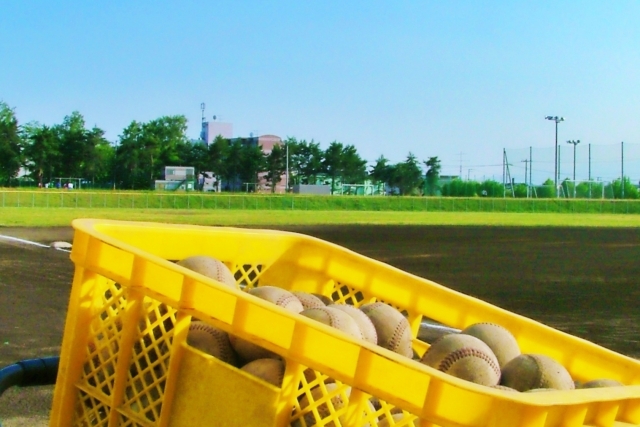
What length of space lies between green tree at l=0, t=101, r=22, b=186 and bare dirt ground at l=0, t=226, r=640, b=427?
75.1 meters

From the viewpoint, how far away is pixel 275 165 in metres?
116

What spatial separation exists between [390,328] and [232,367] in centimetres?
91

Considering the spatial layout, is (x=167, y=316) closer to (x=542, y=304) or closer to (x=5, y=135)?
(x=542, y=304)

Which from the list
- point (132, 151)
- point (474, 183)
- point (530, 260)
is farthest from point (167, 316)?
point (132, 151)

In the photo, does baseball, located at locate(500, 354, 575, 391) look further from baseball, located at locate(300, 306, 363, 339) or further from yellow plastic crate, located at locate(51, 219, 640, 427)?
baseball, located at locate(300, 306, 363, 339)

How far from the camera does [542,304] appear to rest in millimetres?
11625

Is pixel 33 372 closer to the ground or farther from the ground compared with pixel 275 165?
closer to the ground

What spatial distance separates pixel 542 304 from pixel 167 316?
964 cm

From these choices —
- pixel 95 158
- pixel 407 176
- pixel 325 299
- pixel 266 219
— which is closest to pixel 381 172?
pixel 407 176

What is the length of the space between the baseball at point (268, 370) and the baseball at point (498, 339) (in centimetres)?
92

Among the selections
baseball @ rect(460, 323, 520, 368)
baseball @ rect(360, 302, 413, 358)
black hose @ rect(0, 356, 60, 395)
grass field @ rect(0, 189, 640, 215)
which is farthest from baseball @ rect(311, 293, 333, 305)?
grass field @ rect(0, 189, 640, 215)

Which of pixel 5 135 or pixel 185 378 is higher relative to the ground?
pixel 5 135

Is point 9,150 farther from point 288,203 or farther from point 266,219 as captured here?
point 266,219

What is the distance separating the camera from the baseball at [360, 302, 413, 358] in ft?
10.5
